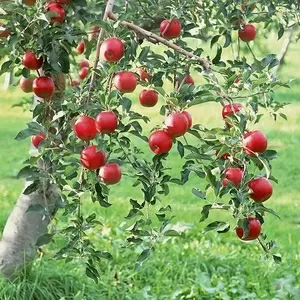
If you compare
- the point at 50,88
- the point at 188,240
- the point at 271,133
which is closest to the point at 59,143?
the point at 50,88

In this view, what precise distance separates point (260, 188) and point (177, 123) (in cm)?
24

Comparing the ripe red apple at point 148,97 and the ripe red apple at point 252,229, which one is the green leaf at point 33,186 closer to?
the ripe red apple at point 148,97

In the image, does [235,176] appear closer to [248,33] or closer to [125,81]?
[125,81]

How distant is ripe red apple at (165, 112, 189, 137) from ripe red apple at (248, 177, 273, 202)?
204mm

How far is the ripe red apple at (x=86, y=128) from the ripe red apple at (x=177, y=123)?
0.17 m

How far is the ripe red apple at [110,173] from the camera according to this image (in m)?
1.76

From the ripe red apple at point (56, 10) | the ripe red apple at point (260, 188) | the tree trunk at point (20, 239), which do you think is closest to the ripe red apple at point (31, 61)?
the ripe red apple at point (56, 10)

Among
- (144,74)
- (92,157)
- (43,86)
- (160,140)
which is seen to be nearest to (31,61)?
(43,86)

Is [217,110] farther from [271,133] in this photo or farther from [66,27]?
[66,27]

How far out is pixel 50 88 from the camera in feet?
6.53

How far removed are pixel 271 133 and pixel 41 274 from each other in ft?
17.5

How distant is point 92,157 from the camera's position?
1696 mm

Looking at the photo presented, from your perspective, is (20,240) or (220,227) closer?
(220,227)

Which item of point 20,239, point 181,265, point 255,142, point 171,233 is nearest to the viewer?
point 255,142
